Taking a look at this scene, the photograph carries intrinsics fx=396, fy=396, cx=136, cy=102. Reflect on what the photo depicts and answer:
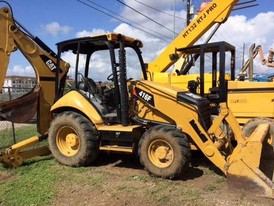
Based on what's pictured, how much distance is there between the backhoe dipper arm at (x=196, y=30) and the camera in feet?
36.0

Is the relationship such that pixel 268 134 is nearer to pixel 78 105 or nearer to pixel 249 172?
pixel 249 172

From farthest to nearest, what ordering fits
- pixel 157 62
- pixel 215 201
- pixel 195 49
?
pixel 157 62, pixel 195 49, pixel 215 201

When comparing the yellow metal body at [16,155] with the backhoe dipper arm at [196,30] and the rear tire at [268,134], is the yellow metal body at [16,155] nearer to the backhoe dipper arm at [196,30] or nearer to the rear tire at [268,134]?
the backhoe dipper arm at [196,30]

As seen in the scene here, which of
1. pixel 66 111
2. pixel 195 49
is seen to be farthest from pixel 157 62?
pixel 66 111

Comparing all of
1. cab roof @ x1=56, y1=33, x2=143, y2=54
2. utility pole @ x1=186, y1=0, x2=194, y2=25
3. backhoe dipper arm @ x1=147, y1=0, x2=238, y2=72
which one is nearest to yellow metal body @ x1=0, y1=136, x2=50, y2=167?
cab roof @ x1=56, y1=33, x2=143, y2=54

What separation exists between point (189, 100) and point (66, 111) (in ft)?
8.80

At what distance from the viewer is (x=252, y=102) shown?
9.45 metres

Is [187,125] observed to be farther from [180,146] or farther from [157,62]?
[157,62]

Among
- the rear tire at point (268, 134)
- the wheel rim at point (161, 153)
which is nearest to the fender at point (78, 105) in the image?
the wheel rim at point (161, 153)

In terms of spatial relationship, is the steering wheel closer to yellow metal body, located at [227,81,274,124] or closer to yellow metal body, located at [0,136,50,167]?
yellow metal body, located at [0,136,50,167]

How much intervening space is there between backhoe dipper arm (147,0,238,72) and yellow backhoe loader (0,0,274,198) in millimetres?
2545

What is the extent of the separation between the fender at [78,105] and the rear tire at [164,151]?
1207 mm

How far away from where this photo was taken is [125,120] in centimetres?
766

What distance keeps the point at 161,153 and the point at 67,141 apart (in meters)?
2.27
